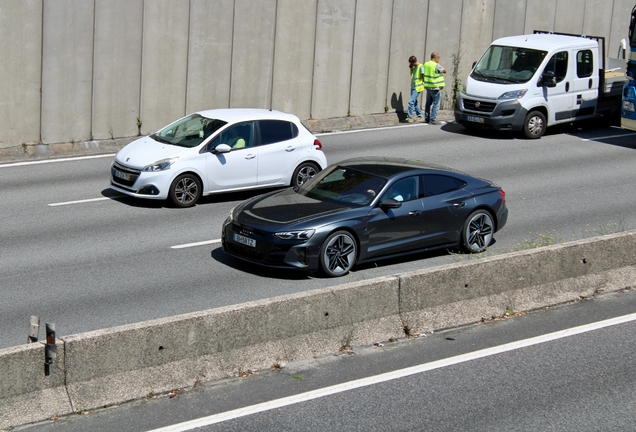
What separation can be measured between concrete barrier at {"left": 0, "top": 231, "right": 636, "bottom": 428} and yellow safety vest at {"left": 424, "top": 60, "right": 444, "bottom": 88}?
43.4 ft

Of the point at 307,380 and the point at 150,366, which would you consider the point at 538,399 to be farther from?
the point at 150,366

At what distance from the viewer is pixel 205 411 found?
7.27 metres

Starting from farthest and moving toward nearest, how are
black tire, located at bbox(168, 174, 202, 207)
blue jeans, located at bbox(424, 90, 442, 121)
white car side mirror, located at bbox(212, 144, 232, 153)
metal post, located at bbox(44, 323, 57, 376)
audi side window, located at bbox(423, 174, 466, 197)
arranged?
blue jeans, located at bbox(424, 90, 442, 121) < white car side mirror, located at bbox(212, 144, 232, 153) < black tire, located at bbox(168, 174, 202, 207) < audi side window, located at bbox(423, 174, 466, 197) < metal post, located at bbox(44, 323, 57, 376)

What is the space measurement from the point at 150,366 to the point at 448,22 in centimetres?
2012

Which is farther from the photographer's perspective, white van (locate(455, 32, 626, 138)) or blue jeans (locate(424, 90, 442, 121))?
blue jeans (locate(424, 90, 442, 121))

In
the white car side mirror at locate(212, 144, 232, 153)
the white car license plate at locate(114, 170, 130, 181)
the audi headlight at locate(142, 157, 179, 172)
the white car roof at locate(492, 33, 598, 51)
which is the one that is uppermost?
the white car roof at locate(492, 33, 598, 51)

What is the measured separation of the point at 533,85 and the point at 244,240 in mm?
12633

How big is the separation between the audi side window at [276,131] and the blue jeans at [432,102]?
27.9 ft

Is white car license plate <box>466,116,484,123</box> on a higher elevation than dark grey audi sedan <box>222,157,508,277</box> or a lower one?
higher

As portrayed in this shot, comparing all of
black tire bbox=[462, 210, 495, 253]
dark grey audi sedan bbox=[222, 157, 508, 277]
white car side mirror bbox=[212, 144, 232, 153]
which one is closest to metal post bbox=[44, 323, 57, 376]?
dark grey audi sedan bbox=[222, 157, 508, 277]

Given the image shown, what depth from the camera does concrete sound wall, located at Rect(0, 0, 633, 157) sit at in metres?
19.3

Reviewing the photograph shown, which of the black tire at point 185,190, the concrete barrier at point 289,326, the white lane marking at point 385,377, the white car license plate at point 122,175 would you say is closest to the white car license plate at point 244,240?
the concrete barrier at point 289,326

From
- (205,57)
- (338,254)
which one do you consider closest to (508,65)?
(205,57)

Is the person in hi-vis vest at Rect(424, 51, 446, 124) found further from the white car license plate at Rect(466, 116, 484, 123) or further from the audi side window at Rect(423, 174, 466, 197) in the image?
the audi side window at Rect(423, 174, 466, 197)
